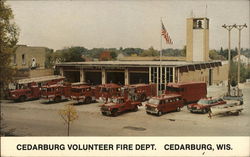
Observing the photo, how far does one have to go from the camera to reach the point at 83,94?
2773cm

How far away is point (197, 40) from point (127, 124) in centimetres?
2398

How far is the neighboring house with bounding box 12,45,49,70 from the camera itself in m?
34.6

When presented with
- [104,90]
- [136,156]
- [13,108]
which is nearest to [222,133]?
[136,156]

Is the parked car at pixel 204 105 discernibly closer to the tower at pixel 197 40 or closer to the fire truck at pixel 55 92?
the fire truck at pixel 55 92

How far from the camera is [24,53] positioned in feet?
116

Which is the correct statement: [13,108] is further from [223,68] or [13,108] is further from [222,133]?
[223,68]

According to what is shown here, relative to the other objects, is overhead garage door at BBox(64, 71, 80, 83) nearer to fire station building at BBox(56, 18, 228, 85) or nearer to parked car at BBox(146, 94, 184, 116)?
fire station building at BBox(56, 18, 228, 85)

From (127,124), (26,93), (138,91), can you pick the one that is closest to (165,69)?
(138,91)

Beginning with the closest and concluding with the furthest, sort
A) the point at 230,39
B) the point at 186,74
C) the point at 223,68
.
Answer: the point at 230,39 → the point at 186,74 → the point at 223,68

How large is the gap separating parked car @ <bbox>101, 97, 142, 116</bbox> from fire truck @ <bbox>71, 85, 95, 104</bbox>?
4.82 metres

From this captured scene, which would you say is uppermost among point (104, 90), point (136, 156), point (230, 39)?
point (230, 39)

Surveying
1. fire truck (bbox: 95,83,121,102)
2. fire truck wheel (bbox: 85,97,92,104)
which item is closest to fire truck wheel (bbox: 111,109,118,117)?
fire truck (bbox: 95,83,121,102)

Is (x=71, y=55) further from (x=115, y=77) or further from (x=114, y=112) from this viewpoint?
(x=114, y=112)

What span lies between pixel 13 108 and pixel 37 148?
12.2m
